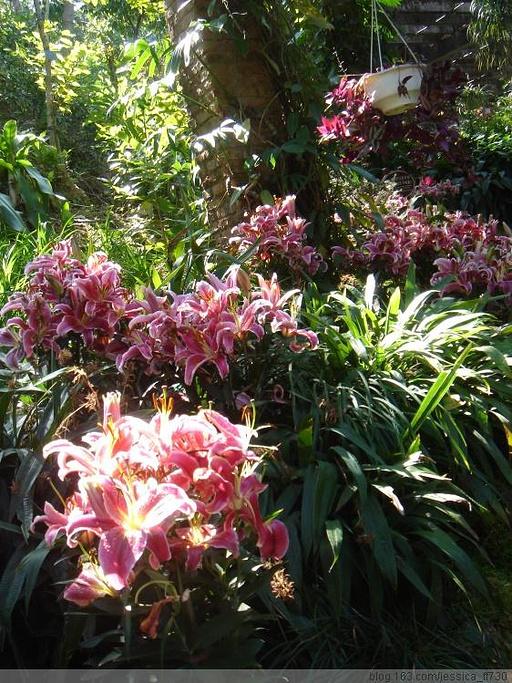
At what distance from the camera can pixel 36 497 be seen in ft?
4.96

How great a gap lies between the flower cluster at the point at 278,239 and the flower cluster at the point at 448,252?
0.36 metres

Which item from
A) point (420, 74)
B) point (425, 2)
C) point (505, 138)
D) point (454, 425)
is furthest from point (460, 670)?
point (425, 2)

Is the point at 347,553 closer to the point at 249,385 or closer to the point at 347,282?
the point at 249,385

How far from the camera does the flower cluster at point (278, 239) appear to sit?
98.3 inches

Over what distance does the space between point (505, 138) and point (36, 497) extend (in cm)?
659

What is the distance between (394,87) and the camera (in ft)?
10.2

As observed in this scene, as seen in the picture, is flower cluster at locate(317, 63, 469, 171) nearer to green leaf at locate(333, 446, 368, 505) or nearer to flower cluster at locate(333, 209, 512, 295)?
flower cluster at locate(333, 209, 512, 295)

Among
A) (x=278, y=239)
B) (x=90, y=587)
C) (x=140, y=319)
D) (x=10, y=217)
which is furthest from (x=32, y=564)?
(x=10, y=217)

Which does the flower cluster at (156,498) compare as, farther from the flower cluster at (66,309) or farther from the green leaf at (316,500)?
the flower cluster at (66,309)

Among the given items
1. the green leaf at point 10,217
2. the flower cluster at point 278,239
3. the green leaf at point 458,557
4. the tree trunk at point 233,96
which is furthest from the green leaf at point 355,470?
the green leaf at point 10,217

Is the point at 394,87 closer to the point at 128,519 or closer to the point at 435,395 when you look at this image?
the point at 435,395

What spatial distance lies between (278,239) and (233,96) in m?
1.28

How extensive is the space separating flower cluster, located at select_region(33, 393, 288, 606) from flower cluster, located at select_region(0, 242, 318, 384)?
54 centimetres

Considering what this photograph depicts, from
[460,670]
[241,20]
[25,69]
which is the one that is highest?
[25,69]
